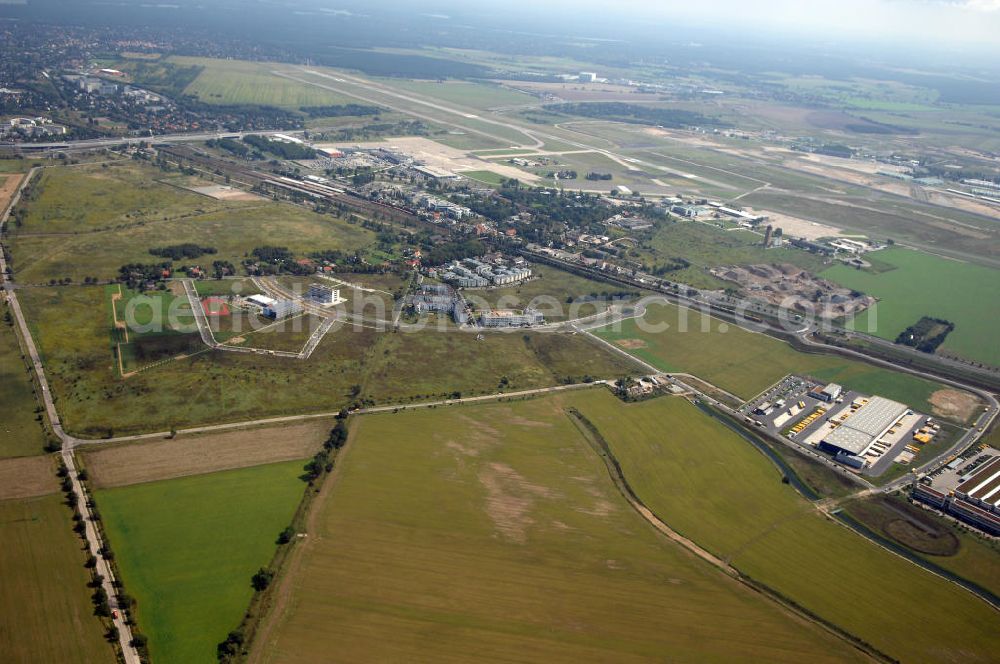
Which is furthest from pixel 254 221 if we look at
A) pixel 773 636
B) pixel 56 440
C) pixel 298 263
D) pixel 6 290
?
pixel 773 636

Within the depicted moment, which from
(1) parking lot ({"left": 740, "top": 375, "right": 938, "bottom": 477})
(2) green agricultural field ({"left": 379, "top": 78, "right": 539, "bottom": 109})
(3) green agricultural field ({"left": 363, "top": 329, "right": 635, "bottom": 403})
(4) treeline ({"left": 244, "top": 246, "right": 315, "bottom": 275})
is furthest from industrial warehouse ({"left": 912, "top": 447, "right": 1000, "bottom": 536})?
(2) green agricultural field ({"left": 379, "top": 78, "right": 539, "bottom": 109})

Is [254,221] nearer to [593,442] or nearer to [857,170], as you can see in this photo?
[593,442]

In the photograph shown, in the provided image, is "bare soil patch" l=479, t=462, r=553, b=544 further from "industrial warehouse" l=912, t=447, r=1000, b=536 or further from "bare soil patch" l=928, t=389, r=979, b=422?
"bare soil patch" l=928, t=389, r=979, b=422

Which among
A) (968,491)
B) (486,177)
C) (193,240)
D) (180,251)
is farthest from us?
(486,177)

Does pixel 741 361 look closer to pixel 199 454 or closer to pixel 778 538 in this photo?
pixel 778 538

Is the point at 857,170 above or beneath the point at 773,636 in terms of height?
above

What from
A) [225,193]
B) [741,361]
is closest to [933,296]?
[741,361]

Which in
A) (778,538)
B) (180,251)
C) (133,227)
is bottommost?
(778,538)
